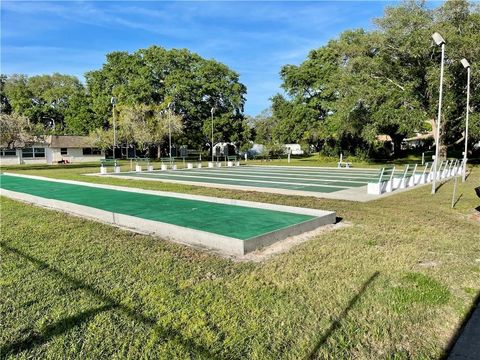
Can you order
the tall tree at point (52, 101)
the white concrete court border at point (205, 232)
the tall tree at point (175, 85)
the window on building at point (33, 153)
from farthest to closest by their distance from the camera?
the tall tree at point (52, 101), the tall tree at point (175, 85), the window on building at point (33, 153), the white concrete court border at point (205, 232)

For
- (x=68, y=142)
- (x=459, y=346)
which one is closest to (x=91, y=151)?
(x=68, y=142)

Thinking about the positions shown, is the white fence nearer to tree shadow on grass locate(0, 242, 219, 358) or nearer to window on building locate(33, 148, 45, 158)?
tree shadow on grass locate(0, 242, 219, 358)

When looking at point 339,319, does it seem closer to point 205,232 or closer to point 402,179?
point 205,232

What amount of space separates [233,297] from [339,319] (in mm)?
1073

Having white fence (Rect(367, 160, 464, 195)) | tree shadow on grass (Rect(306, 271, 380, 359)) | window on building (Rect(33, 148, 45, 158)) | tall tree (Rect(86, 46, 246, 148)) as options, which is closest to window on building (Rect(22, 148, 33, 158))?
window on building (Rect(33, 148, 45, 158))

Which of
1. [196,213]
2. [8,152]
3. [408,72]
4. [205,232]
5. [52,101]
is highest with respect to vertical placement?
[52,101]

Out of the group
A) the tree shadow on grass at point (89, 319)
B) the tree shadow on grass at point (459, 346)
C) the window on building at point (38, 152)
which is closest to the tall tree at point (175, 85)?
the window on building at point (38, 152)

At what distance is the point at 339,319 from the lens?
3.32 meters

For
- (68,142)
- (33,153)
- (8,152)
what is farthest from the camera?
(68,142)

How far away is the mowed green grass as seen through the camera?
115 inches

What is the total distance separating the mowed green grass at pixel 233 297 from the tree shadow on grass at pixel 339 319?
13 millimetres

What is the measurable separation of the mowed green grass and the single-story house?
35.3 meters

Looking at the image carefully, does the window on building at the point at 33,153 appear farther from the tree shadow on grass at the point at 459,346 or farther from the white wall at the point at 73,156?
the tree shadow on grass at the point at 459,346

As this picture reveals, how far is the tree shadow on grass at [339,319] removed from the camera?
2.88m
